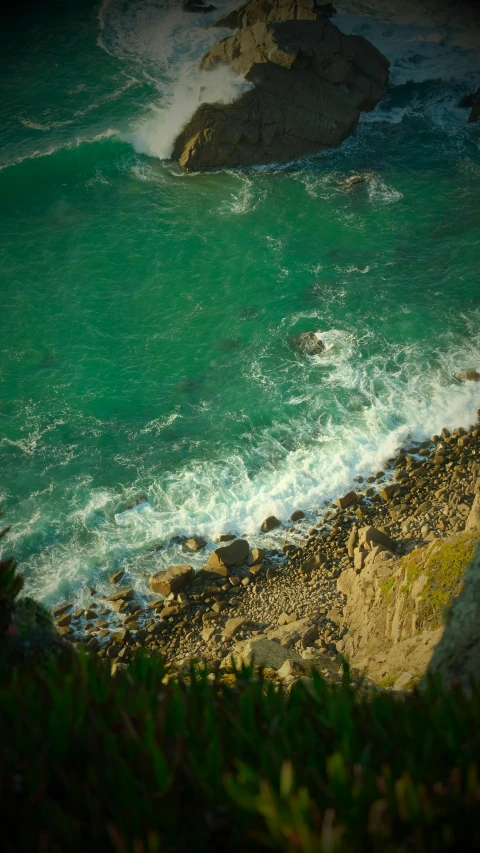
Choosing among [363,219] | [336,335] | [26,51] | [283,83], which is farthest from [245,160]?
[26,51]

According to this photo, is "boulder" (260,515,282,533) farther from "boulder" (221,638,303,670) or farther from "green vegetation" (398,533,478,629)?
"green vegetation" (398,533,478,629)

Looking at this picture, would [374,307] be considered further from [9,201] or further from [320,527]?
[9,201]

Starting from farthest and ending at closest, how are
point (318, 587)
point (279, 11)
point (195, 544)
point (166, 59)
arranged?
point (166, 59), point (279, 11), point (195, 544), point (318, 587)

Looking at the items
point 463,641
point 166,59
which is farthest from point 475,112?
point 463,641

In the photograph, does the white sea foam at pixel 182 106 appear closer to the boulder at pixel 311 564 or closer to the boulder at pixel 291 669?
the boulder at pixel 311 564

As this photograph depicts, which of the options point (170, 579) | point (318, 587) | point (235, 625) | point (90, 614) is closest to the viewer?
point (235, 625)

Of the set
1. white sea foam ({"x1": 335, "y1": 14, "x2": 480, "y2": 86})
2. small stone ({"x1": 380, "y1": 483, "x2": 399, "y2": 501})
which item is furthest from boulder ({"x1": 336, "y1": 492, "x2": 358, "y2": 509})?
white sea foam ({"x1": 335, "y1": 14, "x2": 480, "y2": 86})

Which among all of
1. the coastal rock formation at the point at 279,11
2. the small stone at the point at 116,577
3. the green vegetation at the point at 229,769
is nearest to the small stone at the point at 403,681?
the green vegetation at the point at 229,769

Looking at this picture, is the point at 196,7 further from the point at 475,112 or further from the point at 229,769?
the point at 229,769
